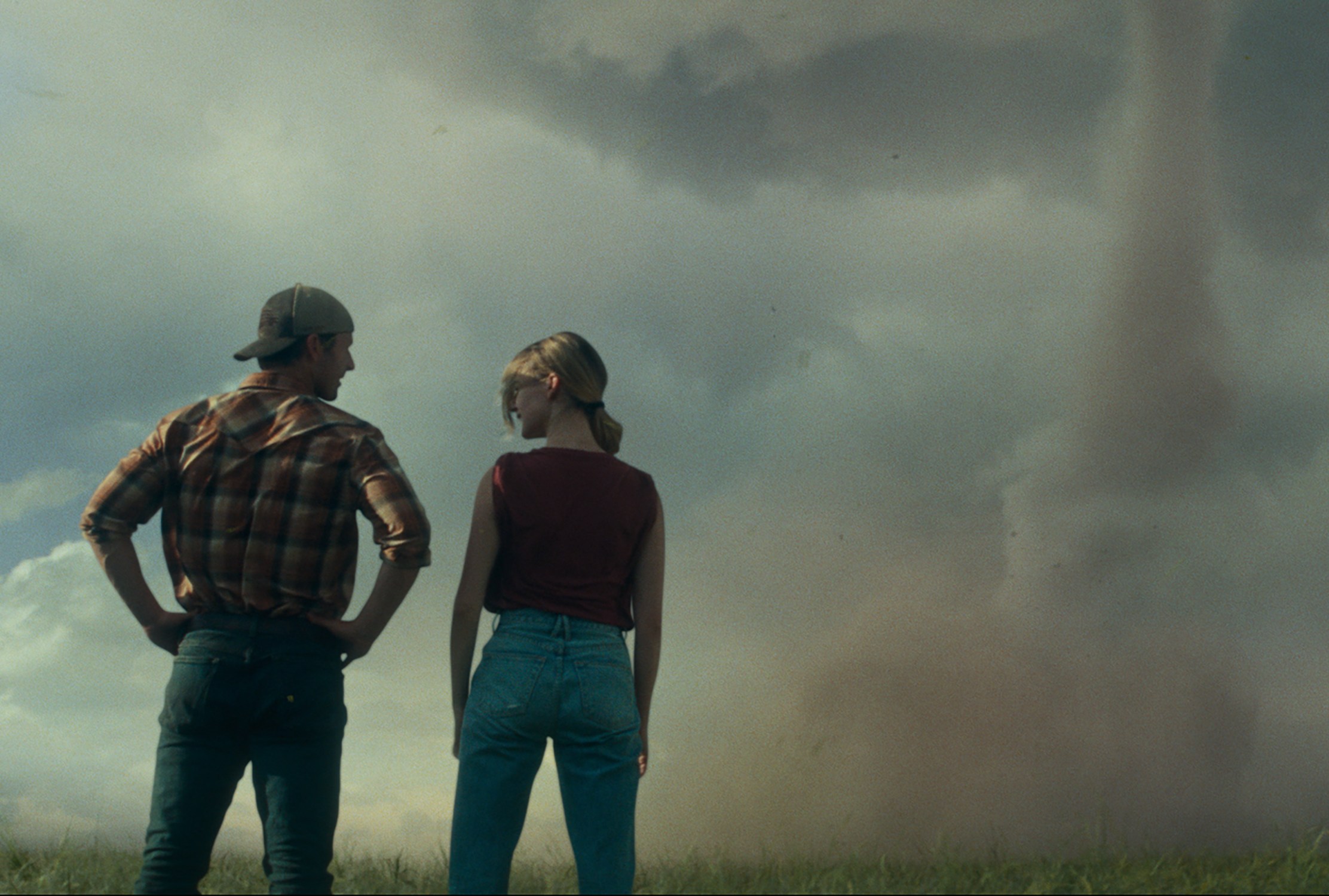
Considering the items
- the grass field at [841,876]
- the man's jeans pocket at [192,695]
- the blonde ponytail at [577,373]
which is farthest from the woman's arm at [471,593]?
the grass field at [841,876]

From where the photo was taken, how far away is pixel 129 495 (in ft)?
14.2

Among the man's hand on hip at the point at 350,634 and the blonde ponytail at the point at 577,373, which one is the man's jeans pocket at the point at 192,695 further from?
the blonde ponytail at the point at 577,373

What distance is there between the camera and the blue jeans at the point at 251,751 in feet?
13.1

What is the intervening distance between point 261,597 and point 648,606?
1447 millimetres

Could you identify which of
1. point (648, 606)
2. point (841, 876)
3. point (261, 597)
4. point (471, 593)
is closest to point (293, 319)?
point (261, 597)

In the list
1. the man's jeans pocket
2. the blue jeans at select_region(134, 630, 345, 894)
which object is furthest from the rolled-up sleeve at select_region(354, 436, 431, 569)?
the man's jeans pocket

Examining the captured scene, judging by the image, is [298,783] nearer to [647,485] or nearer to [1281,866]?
[647,485]

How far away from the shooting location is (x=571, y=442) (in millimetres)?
4188

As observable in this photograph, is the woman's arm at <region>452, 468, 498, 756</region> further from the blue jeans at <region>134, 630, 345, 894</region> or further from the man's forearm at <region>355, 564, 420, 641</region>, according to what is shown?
the blue jeans at <region>134, 630, 345, 894</region>

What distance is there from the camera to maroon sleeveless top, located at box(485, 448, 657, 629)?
3.97 m

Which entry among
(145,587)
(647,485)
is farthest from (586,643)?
(145,587)

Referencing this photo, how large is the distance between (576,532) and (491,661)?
552 millimetres

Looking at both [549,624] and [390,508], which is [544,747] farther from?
[390,508]

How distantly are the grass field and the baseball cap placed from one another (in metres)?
2.72
